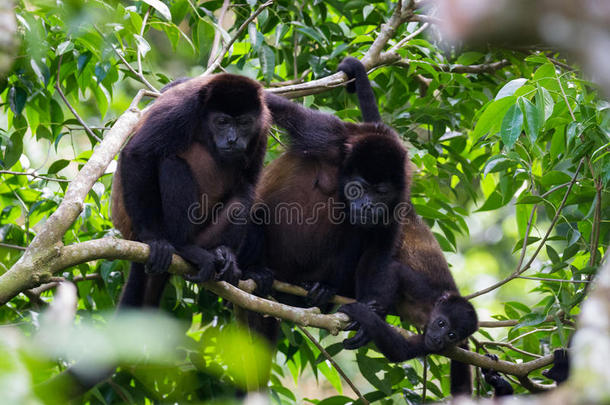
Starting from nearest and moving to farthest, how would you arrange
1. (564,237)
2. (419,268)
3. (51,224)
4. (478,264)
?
(51,224) < (564,237) < (419,268) < (478,264)

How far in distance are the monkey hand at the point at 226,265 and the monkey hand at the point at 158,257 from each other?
1.16 feet

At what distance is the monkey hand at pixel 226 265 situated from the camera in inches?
151

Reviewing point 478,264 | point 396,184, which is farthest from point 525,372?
point 478,264

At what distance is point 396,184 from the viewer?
Result: 14.9 ft

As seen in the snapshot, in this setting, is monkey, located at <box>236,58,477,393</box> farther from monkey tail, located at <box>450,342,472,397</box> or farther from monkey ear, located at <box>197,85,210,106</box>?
monkey ear, located at <box>197,85,210,106</box>

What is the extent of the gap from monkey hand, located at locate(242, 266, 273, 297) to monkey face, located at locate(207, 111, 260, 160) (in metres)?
0.80

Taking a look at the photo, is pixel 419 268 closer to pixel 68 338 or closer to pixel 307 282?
pixel 307 282

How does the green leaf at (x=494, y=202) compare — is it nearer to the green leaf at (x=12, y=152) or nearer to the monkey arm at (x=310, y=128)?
the monkey arm at (x=310, y=128)

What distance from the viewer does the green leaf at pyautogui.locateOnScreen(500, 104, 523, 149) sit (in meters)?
3.26

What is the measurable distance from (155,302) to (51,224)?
143 cm

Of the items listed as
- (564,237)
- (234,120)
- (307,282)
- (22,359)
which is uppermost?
(22,359)

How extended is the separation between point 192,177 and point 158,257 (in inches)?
24.9

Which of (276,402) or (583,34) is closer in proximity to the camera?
(583,34)

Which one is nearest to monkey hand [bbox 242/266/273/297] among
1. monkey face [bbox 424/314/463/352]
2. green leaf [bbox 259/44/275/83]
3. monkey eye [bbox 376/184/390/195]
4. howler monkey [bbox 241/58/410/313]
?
howler monkey [bbox 241/58/410/313]
